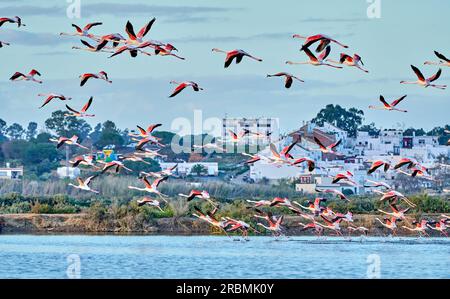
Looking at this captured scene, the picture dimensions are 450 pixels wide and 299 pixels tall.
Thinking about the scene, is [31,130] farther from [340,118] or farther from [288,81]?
[288,81]

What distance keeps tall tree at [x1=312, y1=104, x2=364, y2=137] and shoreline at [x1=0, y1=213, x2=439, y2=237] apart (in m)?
52.9

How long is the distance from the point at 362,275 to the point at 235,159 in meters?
65.2

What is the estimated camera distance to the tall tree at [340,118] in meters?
114

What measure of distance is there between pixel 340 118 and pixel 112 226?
193 feet

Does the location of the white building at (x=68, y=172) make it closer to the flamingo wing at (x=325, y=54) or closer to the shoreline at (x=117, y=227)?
the shoreline at (x=117, y=227)

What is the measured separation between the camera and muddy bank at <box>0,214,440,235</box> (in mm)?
57875

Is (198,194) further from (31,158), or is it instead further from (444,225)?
(31,158)

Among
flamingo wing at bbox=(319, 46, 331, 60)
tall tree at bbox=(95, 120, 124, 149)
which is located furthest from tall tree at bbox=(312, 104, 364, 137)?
flamingo wing at bbox=(319, 46, 331, 60)

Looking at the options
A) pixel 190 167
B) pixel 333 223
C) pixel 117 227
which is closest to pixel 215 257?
pixel 333 223

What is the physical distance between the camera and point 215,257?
4694 centimetres
